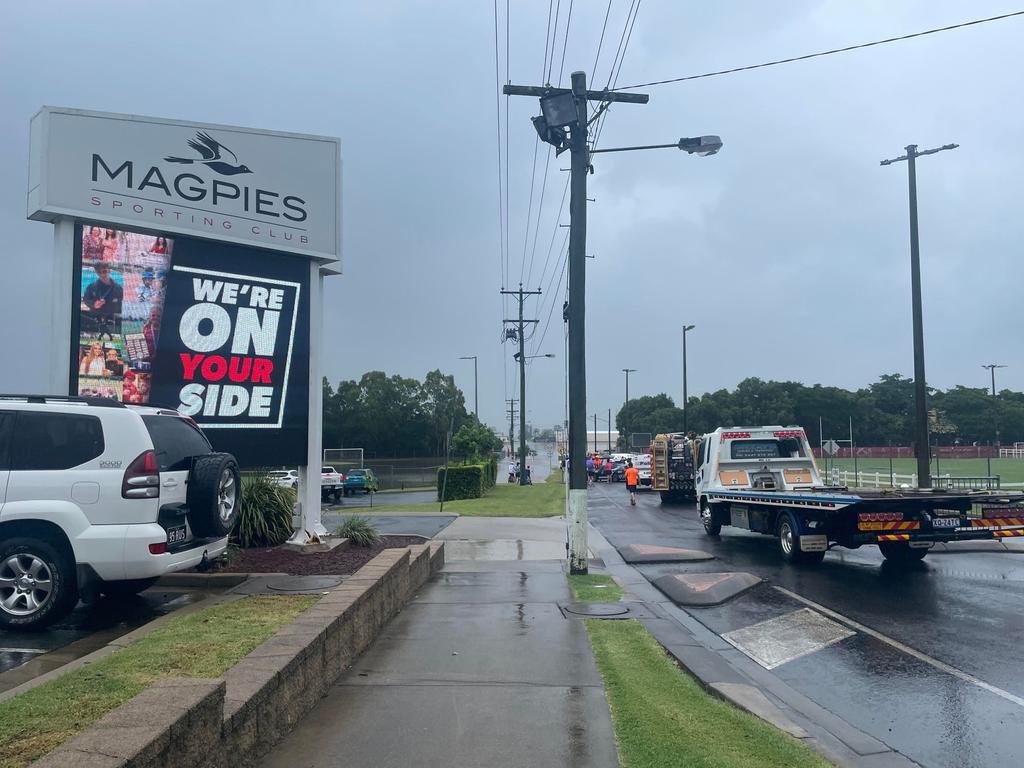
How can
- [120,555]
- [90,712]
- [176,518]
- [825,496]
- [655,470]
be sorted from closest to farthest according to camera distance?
1. [90,712]
2. [120,555]
3. [176,518]
4. [825,496]
5. [655,470]

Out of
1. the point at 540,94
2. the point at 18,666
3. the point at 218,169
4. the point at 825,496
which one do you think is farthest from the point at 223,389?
the point at 825,496

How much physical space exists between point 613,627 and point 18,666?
17.5ft

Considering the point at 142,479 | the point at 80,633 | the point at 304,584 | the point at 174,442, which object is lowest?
the point at 80,633

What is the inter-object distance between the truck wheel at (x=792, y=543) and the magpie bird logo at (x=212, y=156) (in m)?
10.3

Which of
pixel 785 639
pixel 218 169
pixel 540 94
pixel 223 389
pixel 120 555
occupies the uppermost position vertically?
pixel 540 94

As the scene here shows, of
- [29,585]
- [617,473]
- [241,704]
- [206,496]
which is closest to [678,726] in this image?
[241,704]

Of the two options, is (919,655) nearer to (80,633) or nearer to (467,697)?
(467,697)

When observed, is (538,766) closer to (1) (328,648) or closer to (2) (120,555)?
(1) (328,648)

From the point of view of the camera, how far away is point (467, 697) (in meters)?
5.97

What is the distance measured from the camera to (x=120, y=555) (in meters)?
6.94

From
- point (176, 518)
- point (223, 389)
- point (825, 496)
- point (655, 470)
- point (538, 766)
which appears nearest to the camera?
point (538, 766)

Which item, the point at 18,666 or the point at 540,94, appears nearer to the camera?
the point at 18,666

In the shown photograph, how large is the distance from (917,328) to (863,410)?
213 feet

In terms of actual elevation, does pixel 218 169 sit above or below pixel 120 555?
above
